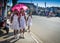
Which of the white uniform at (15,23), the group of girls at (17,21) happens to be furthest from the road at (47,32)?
the white uniform at (15,23)

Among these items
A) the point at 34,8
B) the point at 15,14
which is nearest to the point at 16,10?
the point at 15,14

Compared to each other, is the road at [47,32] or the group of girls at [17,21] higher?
the group of girls at [17,21]

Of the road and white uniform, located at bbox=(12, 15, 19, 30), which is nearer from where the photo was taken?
white uniform, located at bbox=(12, 15, 19, 30)

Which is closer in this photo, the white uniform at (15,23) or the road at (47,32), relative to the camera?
the white uniform at (15,23)

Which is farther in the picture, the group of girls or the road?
the road

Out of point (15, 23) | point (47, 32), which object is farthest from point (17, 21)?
point (47, 32)

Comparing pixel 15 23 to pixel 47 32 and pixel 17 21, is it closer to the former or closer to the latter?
pixel 17 21

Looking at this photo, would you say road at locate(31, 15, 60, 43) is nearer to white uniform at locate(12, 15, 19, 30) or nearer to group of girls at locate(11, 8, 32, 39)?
group of girls at locate(11, 8, 32, 39)

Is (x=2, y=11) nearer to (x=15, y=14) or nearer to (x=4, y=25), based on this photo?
(x=4, y=25)

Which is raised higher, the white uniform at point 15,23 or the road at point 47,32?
the white uniform at point 15,23

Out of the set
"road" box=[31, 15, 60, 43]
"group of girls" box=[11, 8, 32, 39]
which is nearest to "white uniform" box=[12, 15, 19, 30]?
"group of girls" box=[11, 8, 32, 39]

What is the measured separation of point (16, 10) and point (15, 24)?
903 millimetres

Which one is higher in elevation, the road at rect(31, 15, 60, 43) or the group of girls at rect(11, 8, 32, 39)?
the group of girls at rect(11, 8, 32, 39)

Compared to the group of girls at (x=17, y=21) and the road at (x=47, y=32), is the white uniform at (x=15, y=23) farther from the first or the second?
the road at (x=47, y=32)
